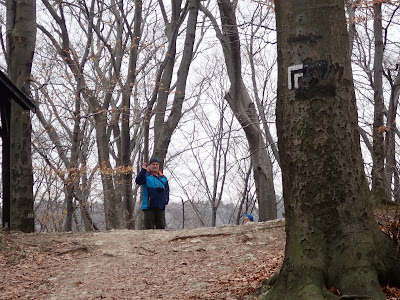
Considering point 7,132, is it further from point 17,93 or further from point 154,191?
point 154,191

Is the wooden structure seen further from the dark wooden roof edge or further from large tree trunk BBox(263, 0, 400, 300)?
large tree trunk BBox(263, 0, 400, 300)

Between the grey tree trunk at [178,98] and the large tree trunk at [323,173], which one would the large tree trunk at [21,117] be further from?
the large tree trunk at [323,173]

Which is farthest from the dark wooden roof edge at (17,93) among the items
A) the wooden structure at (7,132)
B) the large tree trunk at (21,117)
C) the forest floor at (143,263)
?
the forest floor at (143,263)

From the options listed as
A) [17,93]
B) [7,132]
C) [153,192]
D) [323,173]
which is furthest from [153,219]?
[323,173]

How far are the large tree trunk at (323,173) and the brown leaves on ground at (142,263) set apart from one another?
1000 millimetres

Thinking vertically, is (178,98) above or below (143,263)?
above

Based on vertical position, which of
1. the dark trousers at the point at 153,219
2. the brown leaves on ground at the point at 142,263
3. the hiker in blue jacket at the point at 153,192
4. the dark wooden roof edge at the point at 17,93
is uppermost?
the dark wooden roof edge at the point at 17,93

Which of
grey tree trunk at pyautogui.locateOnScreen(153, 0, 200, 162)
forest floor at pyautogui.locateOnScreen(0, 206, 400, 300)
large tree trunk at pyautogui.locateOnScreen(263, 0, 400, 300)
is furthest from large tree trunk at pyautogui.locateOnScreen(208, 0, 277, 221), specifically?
large tree trunk at pyautogui.locateOnScreen(263, 0, 400, 300)

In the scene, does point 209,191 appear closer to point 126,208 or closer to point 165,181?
point 126,208

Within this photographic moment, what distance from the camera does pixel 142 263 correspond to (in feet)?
22.9

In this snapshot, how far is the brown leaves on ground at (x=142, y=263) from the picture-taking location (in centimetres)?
546

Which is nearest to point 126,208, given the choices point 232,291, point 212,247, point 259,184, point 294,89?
point 259,184

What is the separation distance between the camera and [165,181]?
1003cm

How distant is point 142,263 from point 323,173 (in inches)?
155
